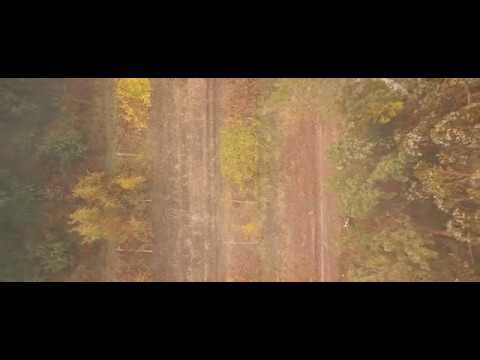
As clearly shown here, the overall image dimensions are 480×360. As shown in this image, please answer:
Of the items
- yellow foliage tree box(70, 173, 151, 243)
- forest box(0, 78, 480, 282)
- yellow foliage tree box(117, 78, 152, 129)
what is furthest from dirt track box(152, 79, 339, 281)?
yellow foliage tree box(70, 173, 151, 243)

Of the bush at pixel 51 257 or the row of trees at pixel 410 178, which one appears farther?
the bush at pixel 51 257

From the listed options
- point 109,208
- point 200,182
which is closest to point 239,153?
point 200,182

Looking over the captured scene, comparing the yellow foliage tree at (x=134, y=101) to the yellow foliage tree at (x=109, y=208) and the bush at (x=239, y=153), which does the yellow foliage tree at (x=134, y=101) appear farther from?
the bush at (x=239, y=153)

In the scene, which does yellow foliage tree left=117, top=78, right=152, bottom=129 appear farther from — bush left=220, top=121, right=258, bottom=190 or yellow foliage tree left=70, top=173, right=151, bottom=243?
bush left=220, top=121, right=258, bottom=190

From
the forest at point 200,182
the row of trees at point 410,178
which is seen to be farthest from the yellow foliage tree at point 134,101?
the row of trees at point 410,178

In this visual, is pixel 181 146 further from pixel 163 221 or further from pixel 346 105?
pixel 346 105

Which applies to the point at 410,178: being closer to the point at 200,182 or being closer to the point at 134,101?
the point at 200,182
